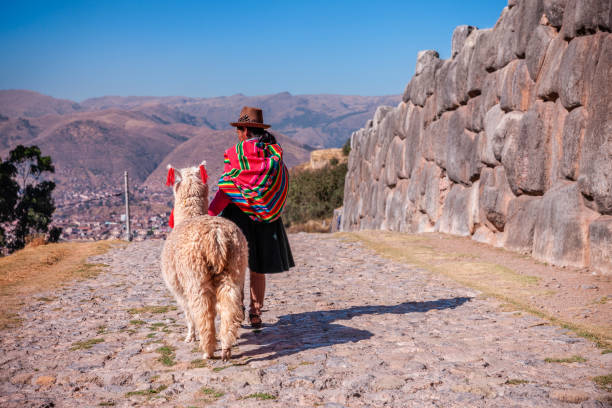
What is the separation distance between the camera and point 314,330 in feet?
19.6

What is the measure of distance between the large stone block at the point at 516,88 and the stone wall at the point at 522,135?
2 cm

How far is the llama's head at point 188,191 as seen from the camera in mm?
5844

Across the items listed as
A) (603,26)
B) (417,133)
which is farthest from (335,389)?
(417,133)

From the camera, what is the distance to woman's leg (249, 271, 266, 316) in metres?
6.02

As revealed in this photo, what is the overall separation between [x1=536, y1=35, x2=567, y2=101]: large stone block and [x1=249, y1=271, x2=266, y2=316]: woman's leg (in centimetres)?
677

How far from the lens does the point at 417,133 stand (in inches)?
742

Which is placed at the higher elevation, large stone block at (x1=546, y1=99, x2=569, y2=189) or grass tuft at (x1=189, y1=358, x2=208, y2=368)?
large stone block at (x1=546, y1=99, x2=569, y2=189)

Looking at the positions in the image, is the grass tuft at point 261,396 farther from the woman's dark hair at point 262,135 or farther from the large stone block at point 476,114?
the large stone block at point 476,114

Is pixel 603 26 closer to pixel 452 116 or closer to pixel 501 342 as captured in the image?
pixel 501 342

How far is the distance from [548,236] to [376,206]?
14986mm

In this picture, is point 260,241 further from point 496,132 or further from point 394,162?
point 394,162

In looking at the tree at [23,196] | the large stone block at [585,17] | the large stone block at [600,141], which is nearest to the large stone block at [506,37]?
the large stone block at [585,17]

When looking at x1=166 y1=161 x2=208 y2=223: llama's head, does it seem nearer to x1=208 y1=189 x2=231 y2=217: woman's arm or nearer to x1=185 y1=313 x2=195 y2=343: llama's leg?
x1=208 y1=189 x2=231 y2=217: woman's arm

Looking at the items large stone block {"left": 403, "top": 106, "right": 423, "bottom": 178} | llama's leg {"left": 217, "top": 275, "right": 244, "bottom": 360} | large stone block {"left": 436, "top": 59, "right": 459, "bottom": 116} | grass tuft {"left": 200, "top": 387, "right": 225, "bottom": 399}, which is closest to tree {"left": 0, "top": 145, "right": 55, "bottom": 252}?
large stone block {"left": 403, "top": 106, "right": 423, "bottom": 178}
